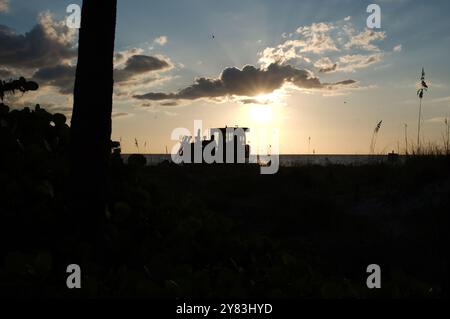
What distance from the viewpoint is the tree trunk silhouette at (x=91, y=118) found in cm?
447

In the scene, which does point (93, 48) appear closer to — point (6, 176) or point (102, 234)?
point (6, 176)

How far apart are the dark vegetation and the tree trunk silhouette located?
0.13m

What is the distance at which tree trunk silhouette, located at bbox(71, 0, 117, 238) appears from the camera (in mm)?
4469

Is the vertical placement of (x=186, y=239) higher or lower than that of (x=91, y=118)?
lower

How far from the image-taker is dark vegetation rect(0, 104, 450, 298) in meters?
3.38

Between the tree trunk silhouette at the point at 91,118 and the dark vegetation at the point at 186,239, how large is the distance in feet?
0.43

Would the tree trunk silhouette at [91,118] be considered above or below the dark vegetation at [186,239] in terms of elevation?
above

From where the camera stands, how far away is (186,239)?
4691 mm

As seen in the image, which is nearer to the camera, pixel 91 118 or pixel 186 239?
pixel 91 118

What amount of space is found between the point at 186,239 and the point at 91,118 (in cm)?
145

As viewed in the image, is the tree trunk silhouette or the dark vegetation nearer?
the dark vegetation

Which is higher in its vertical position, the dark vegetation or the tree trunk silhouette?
the tree trunk silhouette

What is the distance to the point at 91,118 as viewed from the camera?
4457mm
